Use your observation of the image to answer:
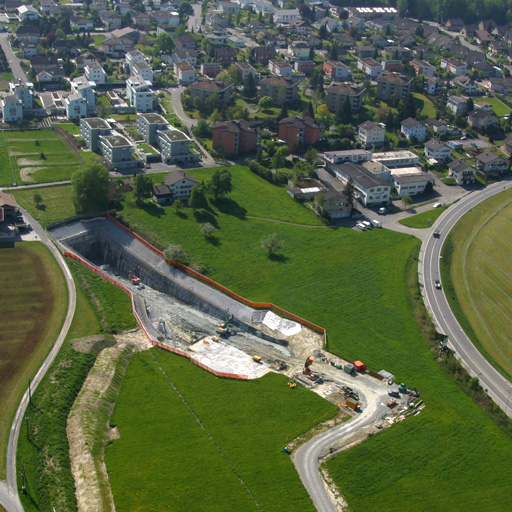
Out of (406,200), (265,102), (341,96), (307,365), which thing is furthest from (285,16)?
(307,365)

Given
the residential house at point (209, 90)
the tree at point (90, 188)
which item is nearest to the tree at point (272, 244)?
the tree at point (90, 188)

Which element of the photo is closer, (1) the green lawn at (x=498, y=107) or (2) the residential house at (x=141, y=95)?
(2) the residential house at (x=141, y=95)

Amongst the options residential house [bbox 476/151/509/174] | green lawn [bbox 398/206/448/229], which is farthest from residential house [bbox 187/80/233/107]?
green lawn [bbox 398/206/448/229]

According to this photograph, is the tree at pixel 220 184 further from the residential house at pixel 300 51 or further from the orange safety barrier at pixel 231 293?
the residential house at pixel 300 51

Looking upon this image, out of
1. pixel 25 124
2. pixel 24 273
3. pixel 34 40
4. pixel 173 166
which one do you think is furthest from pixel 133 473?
pixel 34 40

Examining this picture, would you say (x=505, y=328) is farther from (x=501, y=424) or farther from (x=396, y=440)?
(x=396, y=440)

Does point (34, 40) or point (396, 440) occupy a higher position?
point (34, 40)

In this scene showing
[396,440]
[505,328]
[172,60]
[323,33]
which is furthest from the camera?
[323,33]
